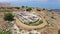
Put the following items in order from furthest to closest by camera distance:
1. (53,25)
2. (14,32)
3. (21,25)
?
(53,25) < (21,25) < (14,32)

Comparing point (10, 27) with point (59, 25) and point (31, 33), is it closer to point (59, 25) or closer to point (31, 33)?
point (31, 33)

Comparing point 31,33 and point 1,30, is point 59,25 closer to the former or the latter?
point 31,33

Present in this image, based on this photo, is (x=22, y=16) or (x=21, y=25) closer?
(x=21, y=25)

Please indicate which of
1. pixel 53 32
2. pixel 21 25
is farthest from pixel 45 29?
pixel 21 25

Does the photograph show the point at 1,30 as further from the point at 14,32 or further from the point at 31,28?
the point at 31,28

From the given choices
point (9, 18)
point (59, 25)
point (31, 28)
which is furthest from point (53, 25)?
point (9, 18)

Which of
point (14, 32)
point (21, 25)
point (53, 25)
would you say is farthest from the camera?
point (53, 25)

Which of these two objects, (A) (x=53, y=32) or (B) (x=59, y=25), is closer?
(A) (x=53, y=32)
